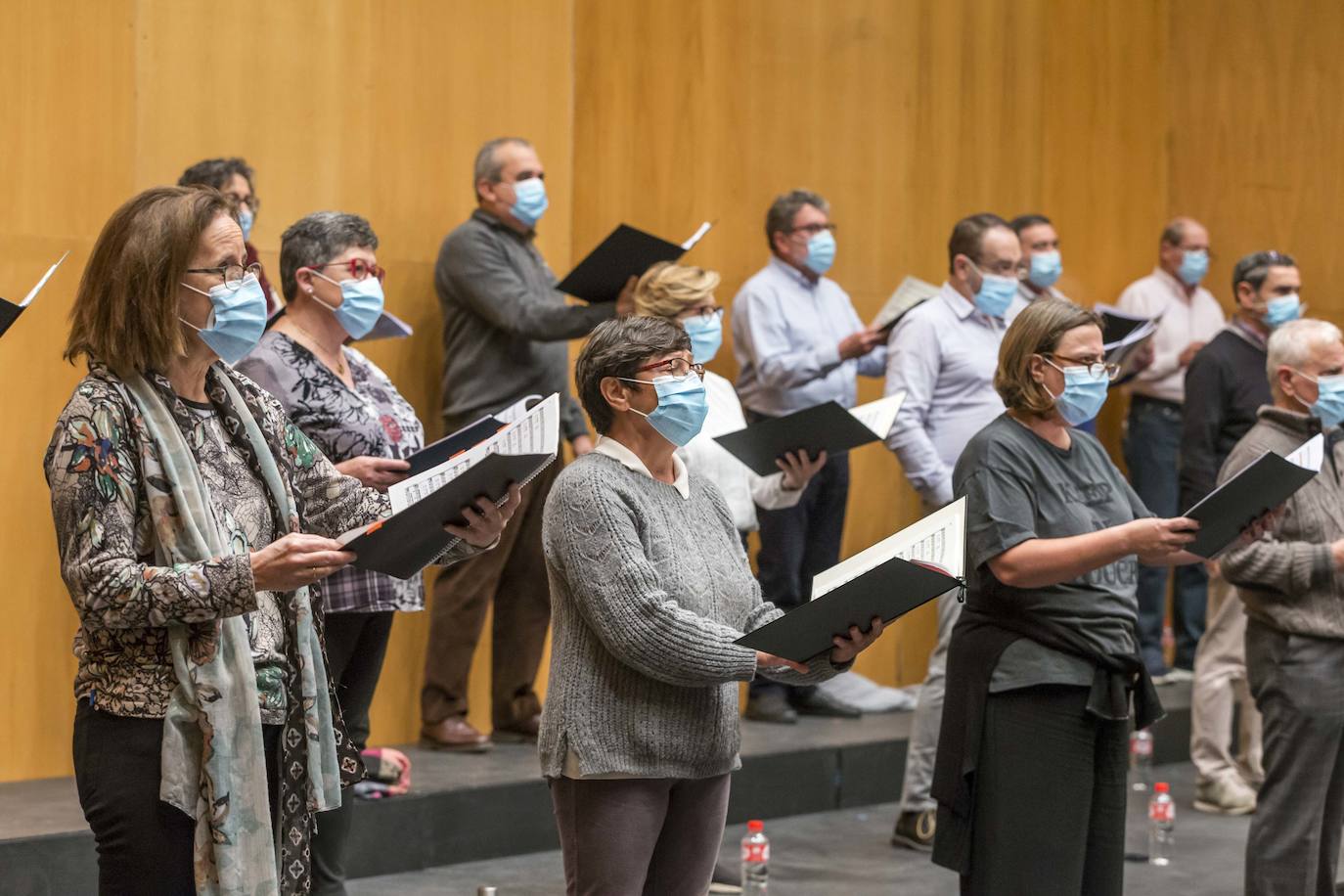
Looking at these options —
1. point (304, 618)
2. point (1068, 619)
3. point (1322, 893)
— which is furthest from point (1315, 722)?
point (304, 618)

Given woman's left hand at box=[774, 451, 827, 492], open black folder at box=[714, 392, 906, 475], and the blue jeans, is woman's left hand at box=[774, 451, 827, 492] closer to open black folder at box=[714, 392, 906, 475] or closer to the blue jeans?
open black folder at box=[714, 392, 906, 475]

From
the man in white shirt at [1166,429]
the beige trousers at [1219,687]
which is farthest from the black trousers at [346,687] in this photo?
the man in white shirt at [1166,429]

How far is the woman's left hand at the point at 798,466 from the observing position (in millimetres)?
4195

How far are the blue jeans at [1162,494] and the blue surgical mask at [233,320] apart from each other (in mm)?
5459

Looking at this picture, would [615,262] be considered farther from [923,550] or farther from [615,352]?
[923,550]

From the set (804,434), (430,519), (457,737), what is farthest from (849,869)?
(430,519)

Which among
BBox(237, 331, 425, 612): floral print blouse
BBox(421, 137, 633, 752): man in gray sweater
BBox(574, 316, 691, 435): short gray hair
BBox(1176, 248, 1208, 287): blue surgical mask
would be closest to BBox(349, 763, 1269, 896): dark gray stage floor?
BBox(421, 137, 633, 752): man in gray sweater

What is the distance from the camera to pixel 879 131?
7.30 meters

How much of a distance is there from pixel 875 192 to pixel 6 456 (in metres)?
3.76

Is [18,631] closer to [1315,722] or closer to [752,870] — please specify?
[752,870]

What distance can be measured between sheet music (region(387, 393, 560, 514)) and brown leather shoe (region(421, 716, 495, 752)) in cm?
295

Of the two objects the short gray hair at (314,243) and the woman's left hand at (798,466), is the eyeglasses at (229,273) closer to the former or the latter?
the short gray hair at (314,243)

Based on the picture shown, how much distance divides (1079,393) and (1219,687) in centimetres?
287

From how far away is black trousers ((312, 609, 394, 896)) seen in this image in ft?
12.6
